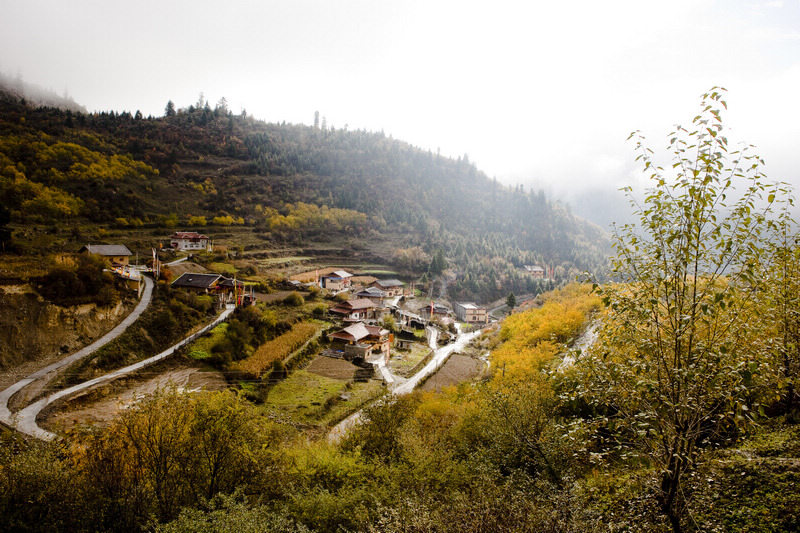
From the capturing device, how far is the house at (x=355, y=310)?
43162 mm

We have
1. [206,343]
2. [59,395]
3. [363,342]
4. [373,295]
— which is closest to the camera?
[59,395]

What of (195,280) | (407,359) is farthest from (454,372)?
(195,280)

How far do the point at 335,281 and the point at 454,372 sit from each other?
2395cm

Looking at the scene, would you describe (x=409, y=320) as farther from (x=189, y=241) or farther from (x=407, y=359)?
(x=189, y=241)

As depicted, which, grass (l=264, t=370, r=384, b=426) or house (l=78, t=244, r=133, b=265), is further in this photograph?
house (l=78, t=244, r=133, b=265)

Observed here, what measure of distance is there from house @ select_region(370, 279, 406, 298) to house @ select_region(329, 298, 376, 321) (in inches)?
468

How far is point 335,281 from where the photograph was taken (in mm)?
52406

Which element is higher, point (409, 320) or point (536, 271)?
point (536, 271)

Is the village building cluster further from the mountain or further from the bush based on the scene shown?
the mountain

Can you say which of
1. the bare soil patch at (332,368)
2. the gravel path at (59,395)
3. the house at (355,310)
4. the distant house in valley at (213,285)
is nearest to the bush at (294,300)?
the house at (355,310)

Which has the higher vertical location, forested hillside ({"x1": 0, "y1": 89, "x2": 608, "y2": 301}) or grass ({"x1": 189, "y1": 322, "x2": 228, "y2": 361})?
forested hillside ({"x1": 0, "y1": 89, "x2": 608, "y2": 301})

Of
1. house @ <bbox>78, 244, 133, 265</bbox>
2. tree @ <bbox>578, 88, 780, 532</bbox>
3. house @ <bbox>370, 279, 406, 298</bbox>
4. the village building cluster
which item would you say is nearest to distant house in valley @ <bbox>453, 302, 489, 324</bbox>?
the village building cluster

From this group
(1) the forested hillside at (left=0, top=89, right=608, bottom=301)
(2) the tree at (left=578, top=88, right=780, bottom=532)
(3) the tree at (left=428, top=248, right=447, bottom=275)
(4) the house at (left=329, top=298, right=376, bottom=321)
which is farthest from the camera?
(3) the tree at (left=428, top=248, right=447, bottom=275)

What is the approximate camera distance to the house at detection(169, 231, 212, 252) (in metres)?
41.9
